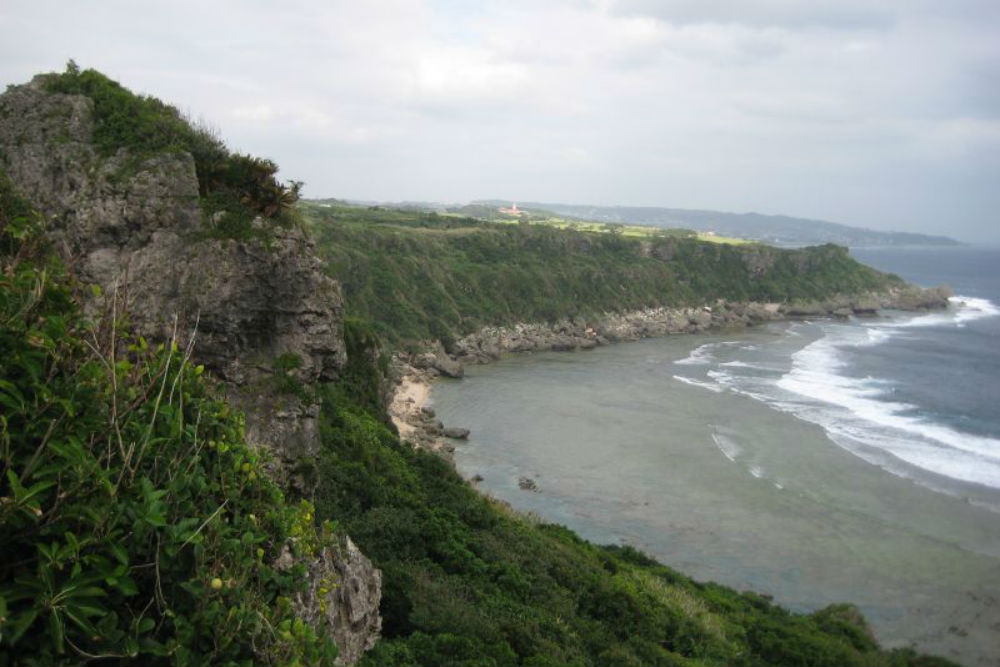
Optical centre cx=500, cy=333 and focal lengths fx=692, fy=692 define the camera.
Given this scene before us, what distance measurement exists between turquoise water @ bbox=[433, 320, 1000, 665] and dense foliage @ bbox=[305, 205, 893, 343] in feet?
60.1

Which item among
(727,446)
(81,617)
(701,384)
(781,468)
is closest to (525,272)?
(701,384)

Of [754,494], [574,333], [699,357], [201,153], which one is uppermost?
[201,153]

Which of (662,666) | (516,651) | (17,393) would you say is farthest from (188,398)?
(662,666)

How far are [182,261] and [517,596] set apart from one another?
10035mm

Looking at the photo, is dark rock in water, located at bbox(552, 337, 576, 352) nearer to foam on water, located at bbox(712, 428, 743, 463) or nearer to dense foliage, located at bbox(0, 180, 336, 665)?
foam on water, located at bbox(712, 428, 743, 463)

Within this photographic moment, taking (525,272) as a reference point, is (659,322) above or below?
below

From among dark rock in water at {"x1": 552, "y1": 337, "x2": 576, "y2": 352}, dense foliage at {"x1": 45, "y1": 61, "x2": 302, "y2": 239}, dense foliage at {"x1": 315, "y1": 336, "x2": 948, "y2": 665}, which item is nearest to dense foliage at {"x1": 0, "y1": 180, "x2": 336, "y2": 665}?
dense foliage at {"x1": 315, "y1": 336, "x2": 948, "y2": 665}

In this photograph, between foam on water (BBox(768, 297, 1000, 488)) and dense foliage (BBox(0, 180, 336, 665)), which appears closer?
dense foliage (BBox(0, 180, 336, 665))

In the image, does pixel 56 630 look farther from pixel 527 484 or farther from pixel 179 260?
pixel 527 484

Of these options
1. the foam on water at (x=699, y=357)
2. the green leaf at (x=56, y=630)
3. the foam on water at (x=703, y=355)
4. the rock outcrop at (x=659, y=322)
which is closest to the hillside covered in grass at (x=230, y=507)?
the green leaf at (x=56, y=630)

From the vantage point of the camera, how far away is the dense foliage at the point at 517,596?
12.9m

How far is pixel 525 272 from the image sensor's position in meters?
80.1

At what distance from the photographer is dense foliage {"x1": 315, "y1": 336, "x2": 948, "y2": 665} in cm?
1292

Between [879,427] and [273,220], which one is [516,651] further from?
[879,427]
